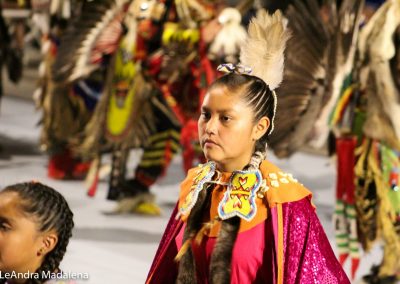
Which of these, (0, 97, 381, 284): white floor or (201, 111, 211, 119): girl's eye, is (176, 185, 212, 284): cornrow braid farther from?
(0, 97, 381, 284): white floor

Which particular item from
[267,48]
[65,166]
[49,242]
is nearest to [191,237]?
[49,242]

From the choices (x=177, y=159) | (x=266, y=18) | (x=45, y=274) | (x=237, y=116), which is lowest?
(x=177, y=159)

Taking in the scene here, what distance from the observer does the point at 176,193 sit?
5977mm

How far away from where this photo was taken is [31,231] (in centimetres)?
220

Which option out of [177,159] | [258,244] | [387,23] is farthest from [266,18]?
[177,159]

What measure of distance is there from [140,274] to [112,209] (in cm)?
115

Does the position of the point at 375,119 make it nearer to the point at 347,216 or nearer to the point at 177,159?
the point at 347,216

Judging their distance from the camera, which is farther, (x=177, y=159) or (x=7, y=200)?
(x=177, y=159)

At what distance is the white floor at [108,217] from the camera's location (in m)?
4.45

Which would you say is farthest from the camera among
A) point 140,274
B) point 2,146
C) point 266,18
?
point 2,146

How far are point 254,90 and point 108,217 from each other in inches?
120

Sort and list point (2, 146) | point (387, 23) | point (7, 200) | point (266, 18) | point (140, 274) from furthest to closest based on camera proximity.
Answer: point (2, 146)
point (140, 274)
point (387, 23)
point (266, 18)
point (7, 200)

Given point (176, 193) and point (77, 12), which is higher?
point (77, 12)

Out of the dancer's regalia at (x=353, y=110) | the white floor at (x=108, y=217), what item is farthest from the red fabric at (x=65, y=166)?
the dancer's regalia at (x=353, y=110)
